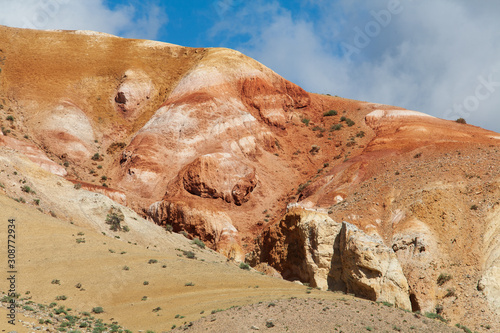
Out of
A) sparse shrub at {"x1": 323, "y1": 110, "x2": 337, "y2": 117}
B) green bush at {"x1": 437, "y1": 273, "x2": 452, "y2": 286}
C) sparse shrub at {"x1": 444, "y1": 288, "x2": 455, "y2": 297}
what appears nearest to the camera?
sparse shrub at {"x1": 444, "y1": 288, "x2": 455, "y2": 297}

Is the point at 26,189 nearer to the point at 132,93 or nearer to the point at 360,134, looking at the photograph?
the point at 132,93

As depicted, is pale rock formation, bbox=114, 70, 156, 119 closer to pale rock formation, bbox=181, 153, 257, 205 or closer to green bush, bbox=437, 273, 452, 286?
pale rock formation, bbox=181, 153, 257, 205

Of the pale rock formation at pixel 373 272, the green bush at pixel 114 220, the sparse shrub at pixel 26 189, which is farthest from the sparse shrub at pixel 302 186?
the sparse shrub at pixel 26 189

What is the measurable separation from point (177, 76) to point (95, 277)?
42425mm

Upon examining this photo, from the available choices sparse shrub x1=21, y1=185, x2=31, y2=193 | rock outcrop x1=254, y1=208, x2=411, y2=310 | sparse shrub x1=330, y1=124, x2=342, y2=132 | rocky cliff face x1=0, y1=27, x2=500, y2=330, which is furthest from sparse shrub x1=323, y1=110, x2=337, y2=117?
sparse shrub x1=21, y1=185, x2=31, y2=193

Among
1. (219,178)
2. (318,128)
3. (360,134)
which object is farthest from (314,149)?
(219,178)

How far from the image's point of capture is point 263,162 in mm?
53406

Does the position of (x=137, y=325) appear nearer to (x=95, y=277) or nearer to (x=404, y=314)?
(x=95, y=277)

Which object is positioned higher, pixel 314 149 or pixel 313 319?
pixel 314 149

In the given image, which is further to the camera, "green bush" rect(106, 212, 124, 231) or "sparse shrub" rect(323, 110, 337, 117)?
"sparse shrub" rect(323, 110, 337, 117)

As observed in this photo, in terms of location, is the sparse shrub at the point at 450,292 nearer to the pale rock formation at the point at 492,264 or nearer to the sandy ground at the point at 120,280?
the pale rock formation at the point at 492,264

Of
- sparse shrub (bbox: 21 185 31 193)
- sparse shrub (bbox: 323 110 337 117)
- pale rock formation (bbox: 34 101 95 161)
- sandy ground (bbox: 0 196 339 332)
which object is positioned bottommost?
sandy ground (bbox: 0 196 339 332)

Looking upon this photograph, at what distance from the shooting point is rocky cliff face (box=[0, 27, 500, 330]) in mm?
26969

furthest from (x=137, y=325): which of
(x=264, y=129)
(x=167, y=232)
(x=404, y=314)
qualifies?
(x=264, y=129)
